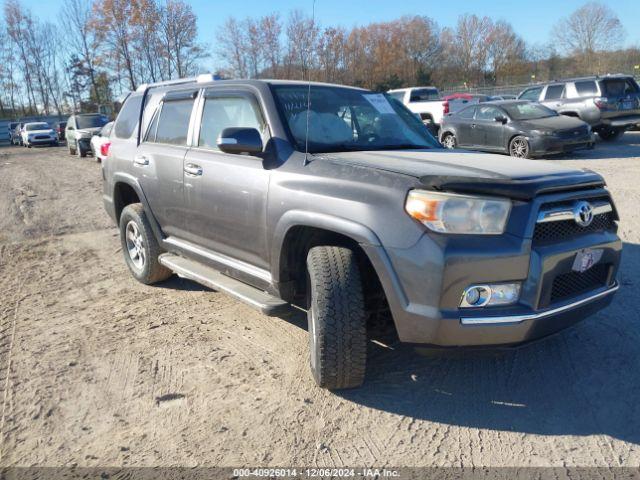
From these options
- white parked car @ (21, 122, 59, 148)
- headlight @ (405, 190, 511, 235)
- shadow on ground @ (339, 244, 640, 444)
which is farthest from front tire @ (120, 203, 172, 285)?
white parked car @ (21, 122, 59, 148)

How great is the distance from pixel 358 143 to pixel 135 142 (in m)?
2.54

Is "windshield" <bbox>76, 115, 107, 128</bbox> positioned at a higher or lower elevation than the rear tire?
higher

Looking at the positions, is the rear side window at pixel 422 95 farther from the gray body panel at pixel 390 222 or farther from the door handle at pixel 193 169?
the gray body panel at pixel 390 222

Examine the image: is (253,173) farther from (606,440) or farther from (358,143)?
(606,440)

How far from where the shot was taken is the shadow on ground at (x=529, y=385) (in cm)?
287

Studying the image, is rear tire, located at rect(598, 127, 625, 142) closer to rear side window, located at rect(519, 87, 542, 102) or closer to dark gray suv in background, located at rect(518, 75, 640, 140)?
dark gray suv in background, located at rect(518, 75, 640, 140)

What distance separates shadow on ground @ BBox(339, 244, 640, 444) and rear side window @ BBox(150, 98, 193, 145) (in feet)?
8.11

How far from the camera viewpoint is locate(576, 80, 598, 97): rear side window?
14.8 m

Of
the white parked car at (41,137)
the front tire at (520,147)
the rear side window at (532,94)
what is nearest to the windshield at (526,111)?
the front tire at (520,147)

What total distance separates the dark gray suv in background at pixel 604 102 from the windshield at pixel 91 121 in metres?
17.5

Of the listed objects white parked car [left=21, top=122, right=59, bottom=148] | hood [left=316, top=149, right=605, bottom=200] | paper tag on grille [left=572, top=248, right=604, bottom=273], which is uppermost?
hood [left=316, top=149, right=605, bottom=200]

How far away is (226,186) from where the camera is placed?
3828 mm

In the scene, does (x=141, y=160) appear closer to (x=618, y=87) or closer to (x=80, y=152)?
(x=618, y=87)

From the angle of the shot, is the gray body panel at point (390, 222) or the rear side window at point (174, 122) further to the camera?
the rear side window at point (174, 122)
